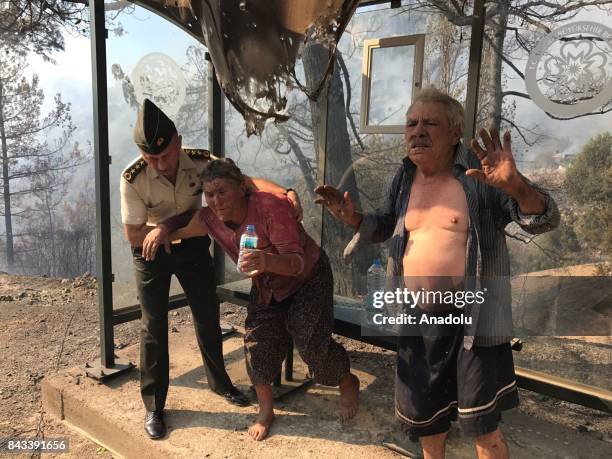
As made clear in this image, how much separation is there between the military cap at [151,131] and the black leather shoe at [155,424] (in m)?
1.45

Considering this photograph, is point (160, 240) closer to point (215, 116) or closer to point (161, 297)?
point (161, 297)

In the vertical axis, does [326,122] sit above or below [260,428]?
above

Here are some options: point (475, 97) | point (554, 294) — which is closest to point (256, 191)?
point (475, 97)

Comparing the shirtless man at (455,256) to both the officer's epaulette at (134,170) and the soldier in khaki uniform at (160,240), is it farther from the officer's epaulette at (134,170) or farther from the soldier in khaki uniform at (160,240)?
the officer's epaulette at (134,170)

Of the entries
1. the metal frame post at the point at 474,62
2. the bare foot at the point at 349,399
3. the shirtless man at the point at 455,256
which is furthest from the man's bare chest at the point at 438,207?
the bare foot at the point at 349,399

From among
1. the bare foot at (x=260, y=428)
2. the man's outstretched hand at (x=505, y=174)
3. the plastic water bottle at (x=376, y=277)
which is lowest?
the bare foot at (x=260, y=428)

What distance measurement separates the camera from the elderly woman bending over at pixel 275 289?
2.12m

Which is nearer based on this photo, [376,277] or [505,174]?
[505,174]

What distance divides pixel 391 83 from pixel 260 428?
2.43 metres

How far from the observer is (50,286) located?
6023 millimetres

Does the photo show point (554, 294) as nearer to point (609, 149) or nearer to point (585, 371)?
point (585, 371)

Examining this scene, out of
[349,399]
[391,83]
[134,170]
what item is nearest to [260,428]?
[349,399]

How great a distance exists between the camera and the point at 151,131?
221 cm

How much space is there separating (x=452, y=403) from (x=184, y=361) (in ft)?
6.93
